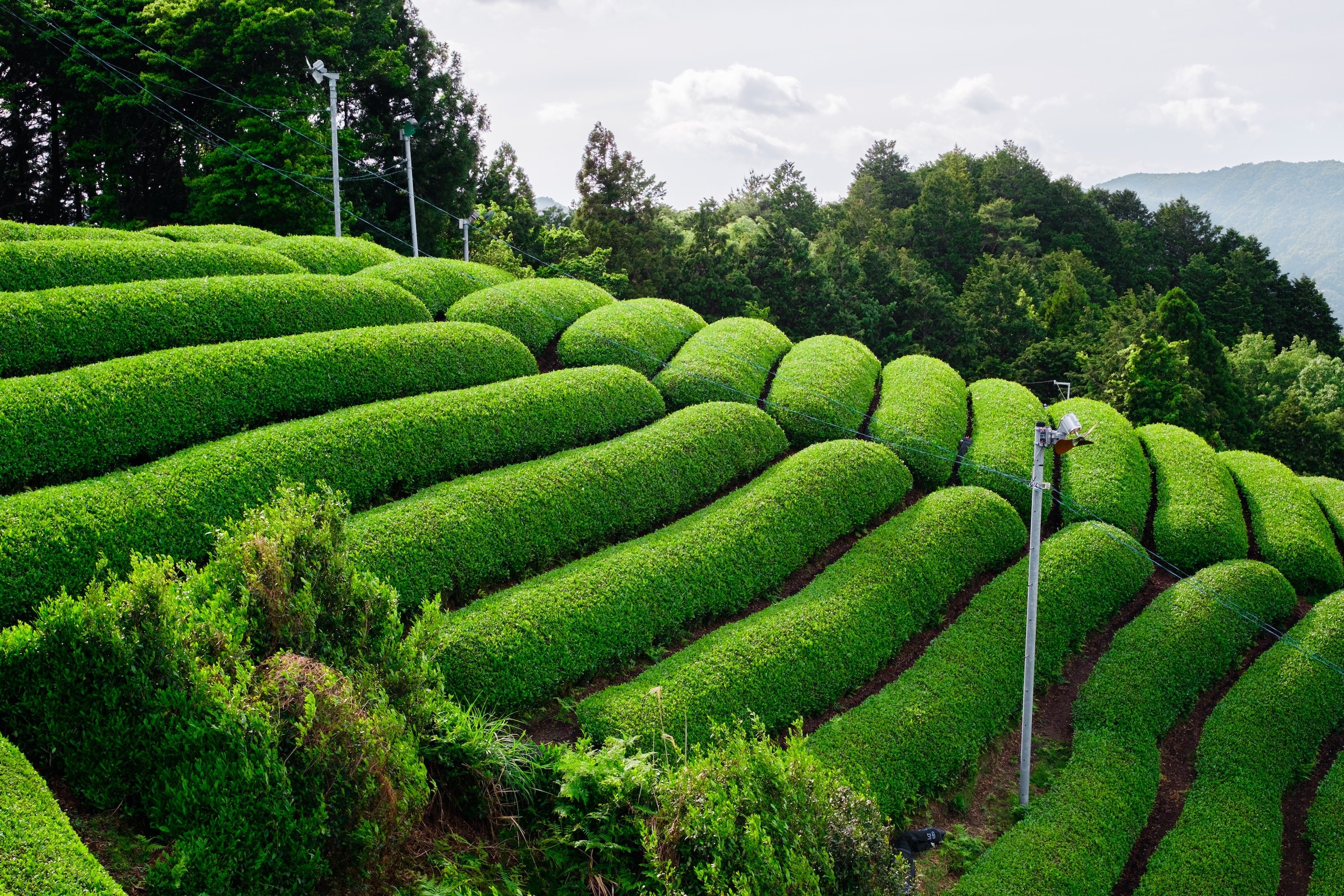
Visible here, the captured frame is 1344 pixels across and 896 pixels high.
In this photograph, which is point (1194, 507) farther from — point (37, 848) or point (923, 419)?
point (37, 848)

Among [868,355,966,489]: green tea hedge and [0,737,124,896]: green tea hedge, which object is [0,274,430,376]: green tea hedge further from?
[868,355,966,489]: green tea hedge

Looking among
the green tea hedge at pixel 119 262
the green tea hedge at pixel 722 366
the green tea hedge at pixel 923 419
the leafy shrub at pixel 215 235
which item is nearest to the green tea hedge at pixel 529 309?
the green tea hedge at pixel 722 366

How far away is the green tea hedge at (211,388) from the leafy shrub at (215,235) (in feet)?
17.9

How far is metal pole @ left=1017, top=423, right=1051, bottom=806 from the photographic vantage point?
11.5m

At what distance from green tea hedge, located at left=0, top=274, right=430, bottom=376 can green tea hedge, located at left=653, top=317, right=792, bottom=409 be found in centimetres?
530

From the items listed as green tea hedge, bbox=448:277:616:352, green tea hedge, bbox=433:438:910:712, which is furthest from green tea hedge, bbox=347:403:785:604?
green tea hedge, bbox=448:277:616:352

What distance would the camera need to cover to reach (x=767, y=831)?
269 inches

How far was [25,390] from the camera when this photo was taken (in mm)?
10641

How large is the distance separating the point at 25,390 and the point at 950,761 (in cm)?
1255

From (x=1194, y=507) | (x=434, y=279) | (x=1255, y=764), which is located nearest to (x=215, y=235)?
(x=434, y=279)

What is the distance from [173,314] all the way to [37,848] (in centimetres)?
996

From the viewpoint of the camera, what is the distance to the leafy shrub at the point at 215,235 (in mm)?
18000

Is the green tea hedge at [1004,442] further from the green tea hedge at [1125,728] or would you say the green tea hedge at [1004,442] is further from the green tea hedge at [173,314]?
the green tea hedge at [173,314]

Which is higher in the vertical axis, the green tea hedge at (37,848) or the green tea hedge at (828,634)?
the green tea hedge at (37,848)
